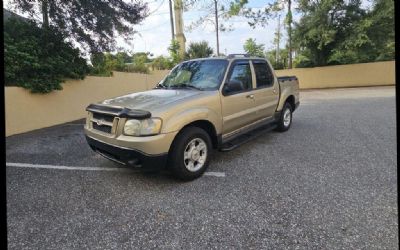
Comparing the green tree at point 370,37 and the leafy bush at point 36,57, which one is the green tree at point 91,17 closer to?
the leafy bush at point 36,57

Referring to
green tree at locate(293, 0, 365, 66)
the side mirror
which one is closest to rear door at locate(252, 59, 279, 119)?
the side mirror

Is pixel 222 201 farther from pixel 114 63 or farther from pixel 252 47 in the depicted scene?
pixel 252 47

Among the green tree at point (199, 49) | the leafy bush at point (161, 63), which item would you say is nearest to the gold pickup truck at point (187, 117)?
the leafy bush at point (161, 63)

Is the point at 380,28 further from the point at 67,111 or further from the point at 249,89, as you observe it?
the point at 67,111

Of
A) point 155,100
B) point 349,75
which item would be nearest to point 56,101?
point 155,100

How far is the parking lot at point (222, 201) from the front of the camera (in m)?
2.48

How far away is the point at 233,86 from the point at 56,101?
642 centimetres

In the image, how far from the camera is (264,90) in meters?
5.19

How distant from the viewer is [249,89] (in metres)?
4.77

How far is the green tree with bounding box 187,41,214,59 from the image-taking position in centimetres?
2234

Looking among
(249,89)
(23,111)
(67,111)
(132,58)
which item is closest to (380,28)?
(132,58)

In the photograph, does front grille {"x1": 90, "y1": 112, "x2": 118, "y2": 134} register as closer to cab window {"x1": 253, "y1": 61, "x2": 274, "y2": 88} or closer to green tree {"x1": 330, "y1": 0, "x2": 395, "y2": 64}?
cab window {"x1": 253, "y1": 61, "x2": 274, "y2": 88}

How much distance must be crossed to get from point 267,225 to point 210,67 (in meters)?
2.80

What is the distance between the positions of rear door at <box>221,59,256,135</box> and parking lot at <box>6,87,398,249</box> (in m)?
0.64
